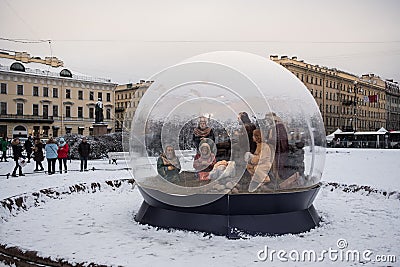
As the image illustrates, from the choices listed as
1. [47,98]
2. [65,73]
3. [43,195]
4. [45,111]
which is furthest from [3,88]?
[43,195]

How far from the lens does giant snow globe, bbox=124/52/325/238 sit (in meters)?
6.32

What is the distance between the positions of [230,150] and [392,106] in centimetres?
8364

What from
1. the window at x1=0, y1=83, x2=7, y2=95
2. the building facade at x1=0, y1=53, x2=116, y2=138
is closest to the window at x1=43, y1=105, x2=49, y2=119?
the building facade at x1=0, y1=53, x2=116, y2=138

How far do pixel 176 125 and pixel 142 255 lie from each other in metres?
3.78

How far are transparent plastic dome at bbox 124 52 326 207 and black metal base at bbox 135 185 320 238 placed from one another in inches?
6.8

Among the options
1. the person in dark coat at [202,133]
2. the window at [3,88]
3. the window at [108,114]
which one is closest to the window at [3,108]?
the window at [3,88]

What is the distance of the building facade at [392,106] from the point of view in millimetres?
78012

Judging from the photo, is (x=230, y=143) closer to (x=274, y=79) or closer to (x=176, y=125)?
(x=274, y=79)

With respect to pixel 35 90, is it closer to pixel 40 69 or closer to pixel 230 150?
pixel 40 69

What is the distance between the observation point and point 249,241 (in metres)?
6.01

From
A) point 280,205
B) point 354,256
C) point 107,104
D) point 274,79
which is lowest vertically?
point 354,256

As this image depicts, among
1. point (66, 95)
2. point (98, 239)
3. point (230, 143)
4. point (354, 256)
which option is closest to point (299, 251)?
point (354, 256)

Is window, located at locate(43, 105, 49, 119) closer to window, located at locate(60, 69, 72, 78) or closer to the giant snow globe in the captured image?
window, located at locate(60, 69, 72, 78)

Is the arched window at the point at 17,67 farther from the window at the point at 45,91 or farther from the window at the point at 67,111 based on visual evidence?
the window at the point at 67,111
